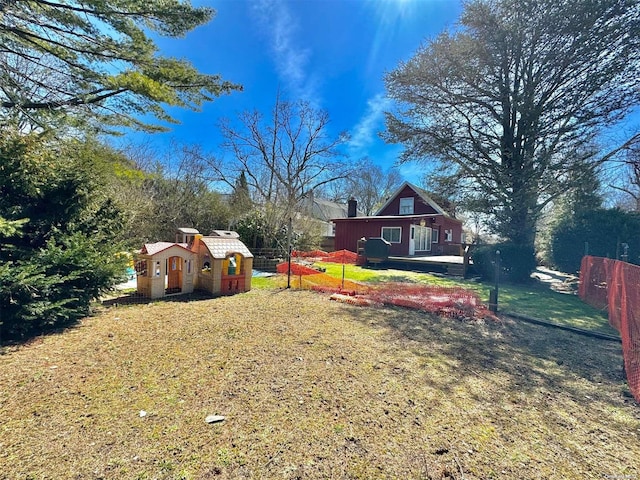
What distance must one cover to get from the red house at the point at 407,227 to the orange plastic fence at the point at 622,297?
32.0 ft

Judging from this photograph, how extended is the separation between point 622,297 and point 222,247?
8.02 m

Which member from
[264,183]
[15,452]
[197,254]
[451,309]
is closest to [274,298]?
[197,254]

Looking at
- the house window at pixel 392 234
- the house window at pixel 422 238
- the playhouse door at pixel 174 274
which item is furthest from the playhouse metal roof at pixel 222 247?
the house window at pixel 422 238

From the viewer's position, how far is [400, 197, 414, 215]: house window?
2075cm

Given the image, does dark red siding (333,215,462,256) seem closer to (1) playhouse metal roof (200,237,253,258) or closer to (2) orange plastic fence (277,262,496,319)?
(2) orange plastic fence (277,262,496,319)

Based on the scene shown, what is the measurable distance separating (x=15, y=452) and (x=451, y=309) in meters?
6.12

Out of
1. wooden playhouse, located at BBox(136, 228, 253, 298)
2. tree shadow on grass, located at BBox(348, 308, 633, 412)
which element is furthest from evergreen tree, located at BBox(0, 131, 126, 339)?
tree shadow on grass, located at BBox(348, 308, 633, 412)

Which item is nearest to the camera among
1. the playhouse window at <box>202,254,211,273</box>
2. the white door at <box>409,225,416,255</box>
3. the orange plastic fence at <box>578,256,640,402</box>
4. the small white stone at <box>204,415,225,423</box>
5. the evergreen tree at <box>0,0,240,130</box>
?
the small white stone at <box>204,415,225,423</box>

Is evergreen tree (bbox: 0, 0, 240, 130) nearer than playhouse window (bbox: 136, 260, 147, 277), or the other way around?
evergreen tree (bbox: 0, 0, 240, 130)

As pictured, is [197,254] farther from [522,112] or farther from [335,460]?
[522,112]

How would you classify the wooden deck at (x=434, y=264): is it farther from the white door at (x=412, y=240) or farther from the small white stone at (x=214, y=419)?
the small white stone at (x=214, y=419)

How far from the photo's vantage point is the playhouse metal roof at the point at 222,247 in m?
6.71

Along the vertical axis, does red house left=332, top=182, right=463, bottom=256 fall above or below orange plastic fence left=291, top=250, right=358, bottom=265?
above

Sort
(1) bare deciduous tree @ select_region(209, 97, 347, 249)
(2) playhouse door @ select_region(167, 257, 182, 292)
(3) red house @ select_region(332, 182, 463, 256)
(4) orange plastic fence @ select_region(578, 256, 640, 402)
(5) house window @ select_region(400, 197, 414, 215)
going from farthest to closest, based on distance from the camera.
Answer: (5) house window @ select_region(400, 197, 414, 215)
(1) bare deciduous tree @ select_region(209, 97, 347, 249)
(3) red house @ select_region(332, 182, 463, 256)
(2) playhouse door @ select_region(167, 257, 182, 292)
(4) orange plastic fence @ select_region(578, 256, 640, 402)
